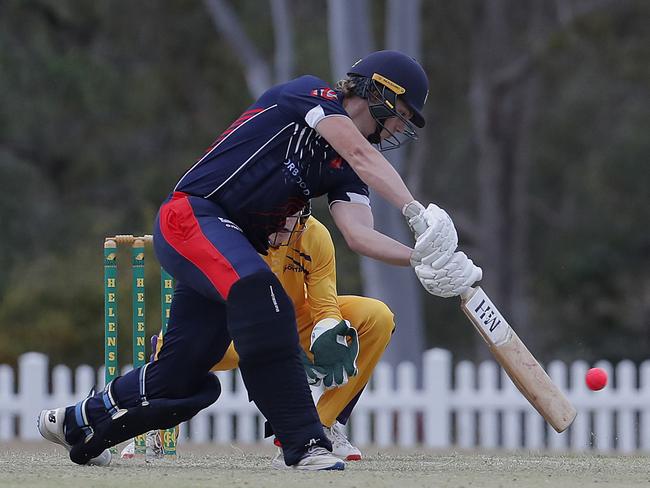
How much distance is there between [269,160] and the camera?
Answer: 5039 mm

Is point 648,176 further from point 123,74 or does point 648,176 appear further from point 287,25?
point 123,74

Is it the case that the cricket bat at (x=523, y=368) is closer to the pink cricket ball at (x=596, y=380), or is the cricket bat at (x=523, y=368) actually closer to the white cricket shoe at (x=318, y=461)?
the white cricket shoe at (x=318, y=461)

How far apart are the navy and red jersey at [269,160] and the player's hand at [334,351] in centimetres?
85

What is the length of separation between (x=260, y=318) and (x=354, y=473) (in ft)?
2.11

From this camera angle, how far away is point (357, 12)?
16750mm

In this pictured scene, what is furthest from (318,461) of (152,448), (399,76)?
(152,448)

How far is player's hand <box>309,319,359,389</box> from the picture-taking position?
19.0 feet

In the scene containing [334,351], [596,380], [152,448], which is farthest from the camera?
[596,380]

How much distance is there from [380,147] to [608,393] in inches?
277

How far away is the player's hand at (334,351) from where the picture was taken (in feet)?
19.0

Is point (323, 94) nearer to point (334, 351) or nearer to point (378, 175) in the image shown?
point (378, 175)

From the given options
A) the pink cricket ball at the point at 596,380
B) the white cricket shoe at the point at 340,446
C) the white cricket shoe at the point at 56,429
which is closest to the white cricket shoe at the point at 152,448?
the white cricket shoe at the point at 340,446

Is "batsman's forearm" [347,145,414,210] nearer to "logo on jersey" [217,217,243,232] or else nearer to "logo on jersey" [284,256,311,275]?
"logo on jersey" [217,217,243,232]

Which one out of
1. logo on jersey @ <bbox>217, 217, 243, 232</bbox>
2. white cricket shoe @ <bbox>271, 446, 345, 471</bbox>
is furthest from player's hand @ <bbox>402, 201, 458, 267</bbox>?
white cricket shoe @ <bbox>271, 446, 345, 471</bbox>
